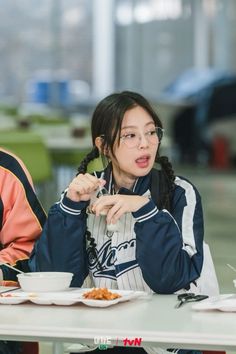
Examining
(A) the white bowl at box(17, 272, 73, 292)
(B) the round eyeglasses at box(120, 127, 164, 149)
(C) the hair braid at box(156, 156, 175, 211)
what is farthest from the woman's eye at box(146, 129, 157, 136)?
(A) the white bowl at box(17, 272, 73, 292)

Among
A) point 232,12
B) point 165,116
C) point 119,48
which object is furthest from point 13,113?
point 232,12

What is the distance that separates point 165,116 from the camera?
17.1m

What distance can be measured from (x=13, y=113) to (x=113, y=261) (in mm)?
13146


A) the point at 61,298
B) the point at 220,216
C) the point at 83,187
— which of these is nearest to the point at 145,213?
the point at 83,187

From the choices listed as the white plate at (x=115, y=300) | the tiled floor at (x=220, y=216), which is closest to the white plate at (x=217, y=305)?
the white plate at (x=115, y=300)

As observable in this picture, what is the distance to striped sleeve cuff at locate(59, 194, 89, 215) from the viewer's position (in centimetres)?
316

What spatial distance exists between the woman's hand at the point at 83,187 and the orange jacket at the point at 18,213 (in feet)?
0.69

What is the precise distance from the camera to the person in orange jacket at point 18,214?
10.8 feet

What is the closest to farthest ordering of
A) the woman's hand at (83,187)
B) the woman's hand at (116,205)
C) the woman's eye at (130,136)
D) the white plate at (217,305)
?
1. the white plate at (217,305)
2. the woman's hand at (116,205)
3. the woman's hand at (83,187)
4. the woman's eye at (130,136)

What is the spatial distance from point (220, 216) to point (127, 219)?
7.13 metres

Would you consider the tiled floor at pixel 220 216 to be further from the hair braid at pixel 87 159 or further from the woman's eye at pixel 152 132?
the woman's eye at pixel 152 132

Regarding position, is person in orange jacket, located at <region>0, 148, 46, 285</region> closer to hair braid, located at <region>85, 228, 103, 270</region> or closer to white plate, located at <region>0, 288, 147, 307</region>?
hair braid, located at <region>85, 228, 103, 270</region>

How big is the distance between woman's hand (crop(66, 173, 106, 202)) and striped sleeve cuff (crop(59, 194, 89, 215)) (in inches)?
0.5

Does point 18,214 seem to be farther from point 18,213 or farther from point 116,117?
point 116,117
